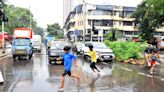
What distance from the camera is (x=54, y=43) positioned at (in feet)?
95.4

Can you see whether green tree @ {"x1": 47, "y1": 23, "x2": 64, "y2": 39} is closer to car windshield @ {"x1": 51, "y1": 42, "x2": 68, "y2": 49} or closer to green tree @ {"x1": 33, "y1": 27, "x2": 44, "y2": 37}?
green tree @ {"x1": 33, "y1": 27, "x2": 44, "y2": 37}

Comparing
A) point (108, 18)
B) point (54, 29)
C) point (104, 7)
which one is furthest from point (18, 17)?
point (108, 18)

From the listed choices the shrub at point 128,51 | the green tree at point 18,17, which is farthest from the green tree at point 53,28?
the shrub at point 128,51

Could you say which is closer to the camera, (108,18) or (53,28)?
(108,18)

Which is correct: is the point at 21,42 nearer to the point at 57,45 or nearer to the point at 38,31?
the point at 57,45

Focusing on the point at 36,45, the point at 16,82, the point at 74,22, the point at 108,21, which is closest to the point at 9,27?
the point at 74,22

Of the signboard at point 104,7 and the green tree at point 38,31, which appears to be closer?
the signboard at point 104,7

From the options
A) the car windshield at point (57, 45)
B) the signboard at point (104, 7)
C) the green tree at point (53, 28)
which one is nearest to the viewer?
the car windshield at point (57, 45)

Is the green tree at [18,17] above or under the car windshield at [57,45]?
above

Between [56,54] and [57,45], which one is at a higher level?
[57,45]

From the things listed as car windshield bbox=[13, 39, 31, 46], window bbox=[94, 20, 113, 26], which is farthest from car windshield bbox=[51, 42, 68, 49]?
window bbox=[94, 20, 113, 26]

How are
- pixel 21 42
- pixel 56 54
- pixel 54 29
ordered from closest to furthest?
pixel 56 54, pixel 21 42, pixel 54 29

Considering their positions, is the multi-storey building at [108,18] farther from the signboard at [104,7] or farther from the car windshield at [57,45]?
the car windshield at [57,45]

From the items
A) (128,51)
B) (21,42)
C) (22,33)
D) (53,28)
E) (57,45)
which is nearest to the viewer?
(57,45)
